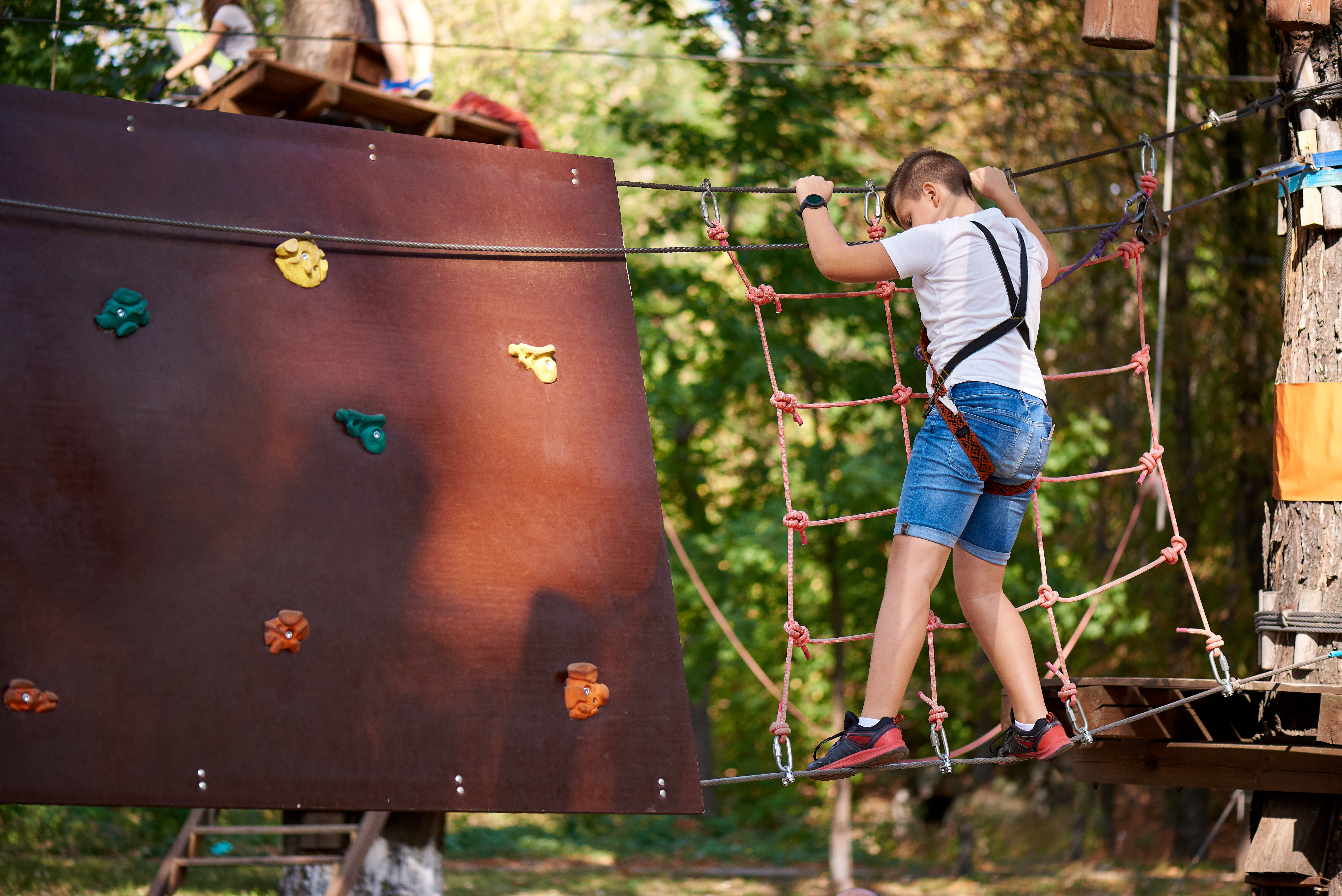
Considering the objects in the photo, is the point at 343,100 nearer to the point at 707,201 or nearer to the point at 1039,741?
the point at 707,201

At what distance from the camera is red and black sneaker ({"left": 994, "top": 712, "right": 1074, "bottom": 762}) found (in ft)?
10.3

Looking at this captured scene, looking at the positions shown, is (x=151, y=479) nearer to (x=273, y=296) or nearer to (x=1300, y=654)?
(x=273, y=296)

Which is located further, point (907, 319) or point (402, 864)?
point (907, 319)

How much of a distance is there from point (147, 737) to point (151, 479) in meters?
0.59

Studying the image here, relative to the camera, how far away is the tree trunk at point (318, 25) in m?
5.39

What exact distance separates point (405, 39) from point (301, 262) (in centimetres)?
237

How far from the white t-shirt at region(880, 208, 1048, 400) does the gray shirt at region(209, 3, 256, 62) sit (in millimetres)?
3506

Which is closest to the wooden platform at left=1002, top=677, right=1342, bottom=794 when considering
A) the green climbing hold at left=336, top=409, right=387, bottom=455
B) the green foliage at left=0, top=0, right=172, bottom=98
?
the green climbing hold at left=336, top=409, right=387, bottom=455

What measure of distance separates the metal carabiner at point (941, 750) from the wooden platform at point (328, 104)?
2.60 metres

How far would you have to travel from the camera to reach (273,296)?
10.3 feet

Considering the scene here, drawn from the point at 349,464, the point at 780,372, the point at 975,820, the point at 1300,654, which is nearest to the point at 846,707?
the point at 975,820

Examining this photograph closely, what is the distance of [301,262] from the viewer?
317cm

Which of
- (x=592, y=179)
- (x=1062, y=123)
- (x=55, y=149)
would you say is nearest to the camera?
(x=55, y=149)

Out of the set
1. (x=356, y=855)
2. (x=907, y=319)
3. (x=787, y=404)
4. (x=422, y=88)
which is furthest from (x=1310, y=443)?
(x=907, y=319)
